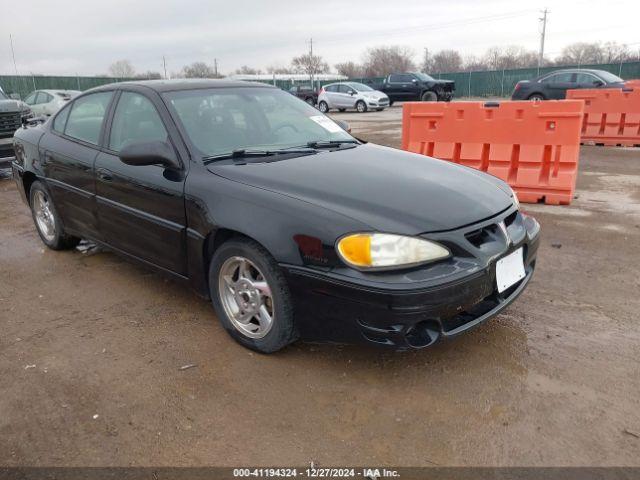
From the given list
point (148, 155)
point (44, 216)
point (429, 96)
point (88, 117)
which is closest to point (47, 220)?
point (44, 216)

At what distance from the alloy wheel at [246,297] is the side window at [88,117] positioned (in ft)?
5.62

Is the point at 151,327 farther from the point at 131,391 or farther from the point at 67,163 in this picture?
the point at 67,163

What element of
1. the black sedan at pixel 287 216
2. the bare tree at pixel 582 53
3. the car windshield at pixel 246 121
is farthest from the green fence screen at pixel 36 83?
the bare tree at pixel 582 53

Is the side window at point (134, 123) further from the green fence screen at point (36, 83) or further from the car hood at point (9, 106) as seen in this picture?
the green fence screen at point (36, 83)

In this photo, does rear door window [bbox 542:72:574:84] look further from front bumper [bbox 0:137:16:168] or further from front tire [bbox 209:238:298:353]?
front tire [bbox 209:238:298:353]

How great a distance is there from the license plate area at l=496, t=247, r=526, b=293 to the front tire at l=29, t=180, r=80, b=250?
3746 millimetres

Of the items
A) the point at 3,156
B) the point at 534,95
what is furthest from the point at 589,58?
the point at 3,156

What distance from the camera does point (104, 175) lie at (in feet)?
12.4

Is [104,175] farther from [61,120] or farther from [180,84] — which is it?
[61,120]

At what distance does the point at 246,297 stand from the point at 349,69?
8803 centimetres

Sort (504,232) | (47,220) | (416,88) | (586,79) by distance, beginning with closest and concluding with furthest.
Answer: (504,232), (47,220), (586,79), (416,88)

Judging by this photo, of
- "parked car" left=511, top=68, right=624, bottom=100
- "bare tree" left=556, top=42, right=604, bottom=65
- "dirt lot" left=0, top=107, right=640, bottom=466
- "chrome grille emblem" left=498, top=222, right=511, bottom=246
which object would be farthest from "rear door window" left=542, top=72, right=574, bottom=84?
"bare tree" left=556, top=42, right=604, bottom=65

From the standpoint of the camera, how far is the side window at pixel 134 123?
3498mm

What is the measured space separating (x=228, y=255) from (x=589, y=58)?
82.6 meters
